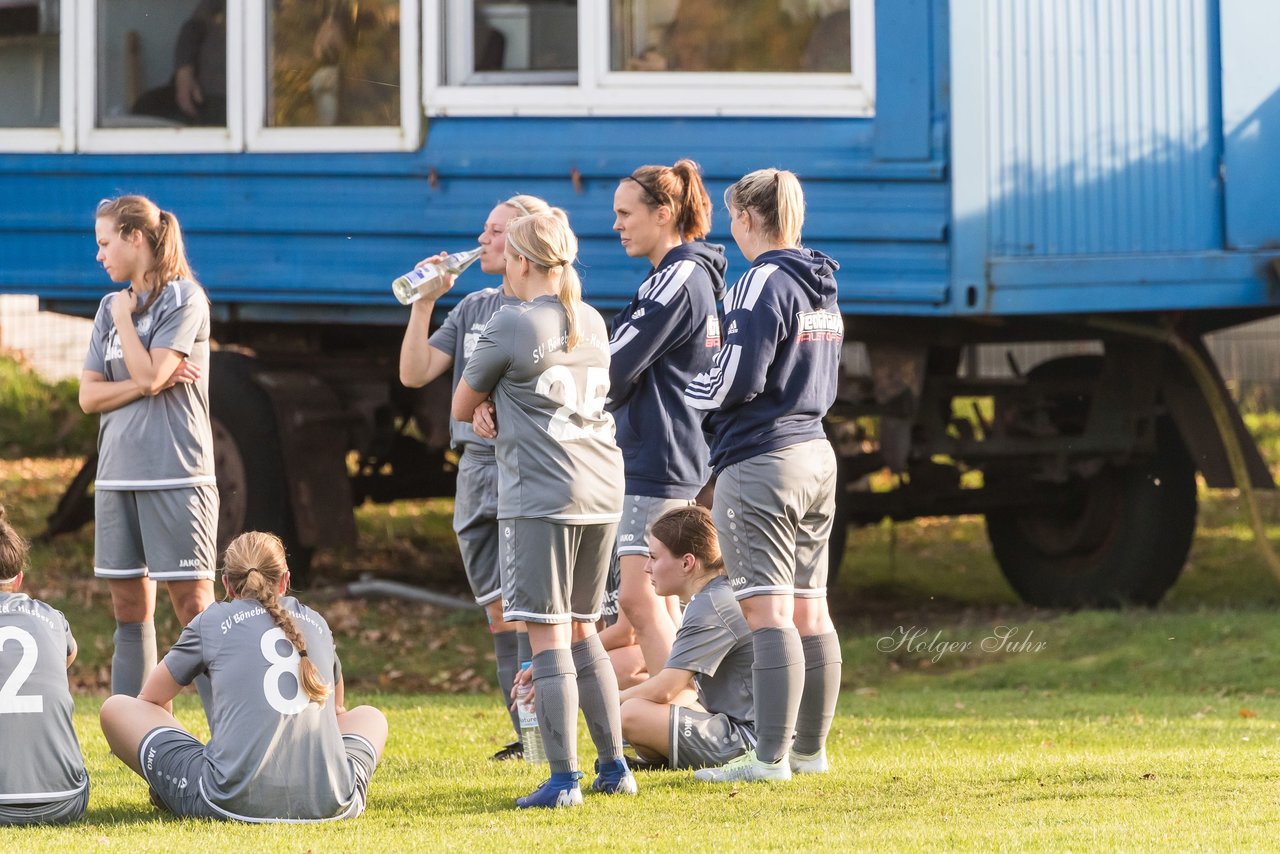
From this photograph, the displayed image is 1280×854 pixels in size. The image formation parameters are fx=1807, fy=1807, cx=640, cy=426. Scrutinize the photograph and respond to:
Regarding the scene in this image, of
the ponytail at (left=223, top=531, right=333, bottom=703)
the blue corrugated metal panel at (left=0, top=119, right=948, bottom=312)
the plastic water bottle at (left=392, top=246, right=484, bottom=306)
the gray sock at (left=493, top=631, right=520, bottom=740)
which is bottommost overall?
the gray sock at (left=493, top=631, right=520, bottom=740)

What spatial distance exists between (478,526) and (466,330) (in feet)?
2.14

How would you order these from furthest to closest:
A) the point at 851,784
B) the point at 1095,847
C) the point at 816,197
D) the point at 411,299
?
the point at 816,197
the point at 411,299
the point at 851,784
the point at 1095,847

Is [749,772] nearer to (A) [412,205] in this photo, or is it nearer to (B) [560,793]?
(B) [560,793]

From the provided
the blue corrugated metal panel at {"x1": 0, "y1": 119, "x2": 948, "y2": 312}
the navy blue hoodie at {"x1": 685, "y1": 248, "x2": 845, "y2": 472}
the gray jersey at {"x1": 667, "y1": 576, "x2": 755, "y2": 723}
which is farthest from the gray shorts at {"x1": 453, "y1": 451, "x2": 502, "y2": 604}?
the blue corrugated metal panel at {"x1": 0, "y1": 119, "x2": 948, "y2": 312}

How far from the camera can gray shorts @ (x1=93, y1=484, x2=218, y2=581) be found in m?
5.83

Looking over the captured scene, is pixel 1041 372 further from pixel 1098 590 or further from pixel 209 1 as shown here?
pixel 209 1

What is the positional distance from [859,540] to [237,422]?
540 cm

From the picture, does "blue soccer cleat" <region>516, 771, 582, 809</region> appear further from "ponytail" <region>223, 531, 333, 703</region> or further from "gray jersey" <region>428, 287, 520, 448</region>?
"gray jersey" <region>428, 287, 520, 448</region>

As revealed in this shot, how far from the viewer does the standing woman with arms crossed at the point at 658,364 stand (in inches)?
220

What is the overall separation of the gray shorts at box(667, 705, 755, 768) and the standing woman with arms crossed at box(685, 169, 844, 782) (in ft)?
0.55

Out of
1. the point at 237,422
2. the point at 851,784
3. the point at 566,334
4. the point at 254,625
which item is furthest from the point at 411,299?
the point at 237,422

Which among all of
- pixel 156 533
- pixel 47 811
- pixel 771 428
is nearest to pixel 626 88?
pixel 156 533

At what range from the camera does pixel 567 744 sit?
16.0 feet

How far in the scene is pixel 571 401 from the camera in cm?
489
